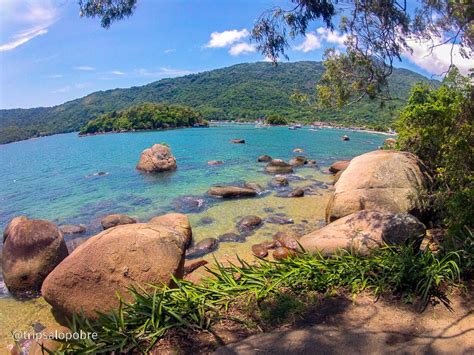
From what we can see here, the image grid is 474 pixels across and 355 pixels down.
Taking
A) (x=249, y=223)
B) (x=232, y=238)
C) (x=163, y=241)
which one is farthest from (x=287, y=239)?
(x=163, y=241)

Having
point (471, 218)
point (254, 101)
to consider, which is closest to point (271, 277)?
point (471, 218)

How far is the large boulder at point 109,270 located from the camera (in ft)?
22.2

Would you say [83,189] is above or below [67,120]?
below

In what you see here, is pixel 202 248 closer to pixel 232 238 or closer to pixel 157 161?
pixel 232 238

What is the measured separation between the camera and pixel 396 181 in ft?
34.7

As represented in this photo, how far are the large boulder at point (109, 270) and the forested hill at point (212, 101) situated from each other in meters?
93.2

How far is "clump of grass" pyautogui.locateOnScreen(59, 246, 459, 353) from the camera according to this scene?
14.5 feet

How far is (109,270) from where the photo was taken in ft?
22.6

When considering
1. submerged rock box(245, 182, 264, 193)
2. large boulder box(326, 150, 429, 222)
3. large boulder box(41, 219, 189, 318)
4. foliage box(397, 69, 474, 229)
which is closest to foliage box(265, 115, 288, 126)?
submerged rock box(245, 182, 264, 193)

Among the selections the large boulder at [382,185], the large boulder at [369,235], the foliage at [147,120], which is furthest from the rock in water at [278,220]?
the foliage at [147,120]

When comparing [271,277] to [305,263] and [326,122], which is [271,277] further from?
[326,122]

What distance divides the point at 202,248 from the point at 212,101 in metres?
131

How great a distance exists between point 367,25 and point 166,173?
21.6 metres

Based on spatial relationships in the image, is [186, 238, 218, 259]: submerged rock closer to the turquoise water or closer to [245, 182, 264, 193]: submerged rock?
the turquoise water
